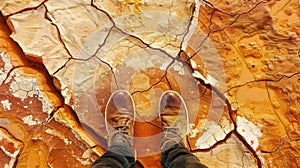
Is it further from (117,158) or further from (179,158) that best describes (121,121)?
(179,158)

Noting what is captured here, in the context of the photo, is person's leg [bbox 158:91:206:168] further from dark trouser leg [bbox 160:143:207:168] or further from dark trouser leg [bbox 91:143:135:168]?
dark trouser leg [bbox 91:143:135:168]

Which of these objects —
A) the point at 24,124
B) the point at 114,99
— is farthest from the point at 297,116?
the point at 24,124

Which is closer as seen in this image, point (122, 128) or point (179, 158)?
point (179, 158)

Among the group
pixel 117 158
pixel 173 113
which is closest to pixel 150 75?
pixel 173 113

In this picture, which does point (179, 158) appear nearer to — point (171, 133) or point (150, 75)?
point (171, 133)

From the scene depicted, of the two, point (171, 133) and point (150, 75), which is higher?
point (150, 75)

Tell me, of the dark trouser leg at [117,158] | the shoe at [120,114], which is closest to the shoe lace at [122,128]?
the shoe at [120,114]

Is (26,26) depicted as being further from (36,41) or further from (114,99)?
(114,99)
